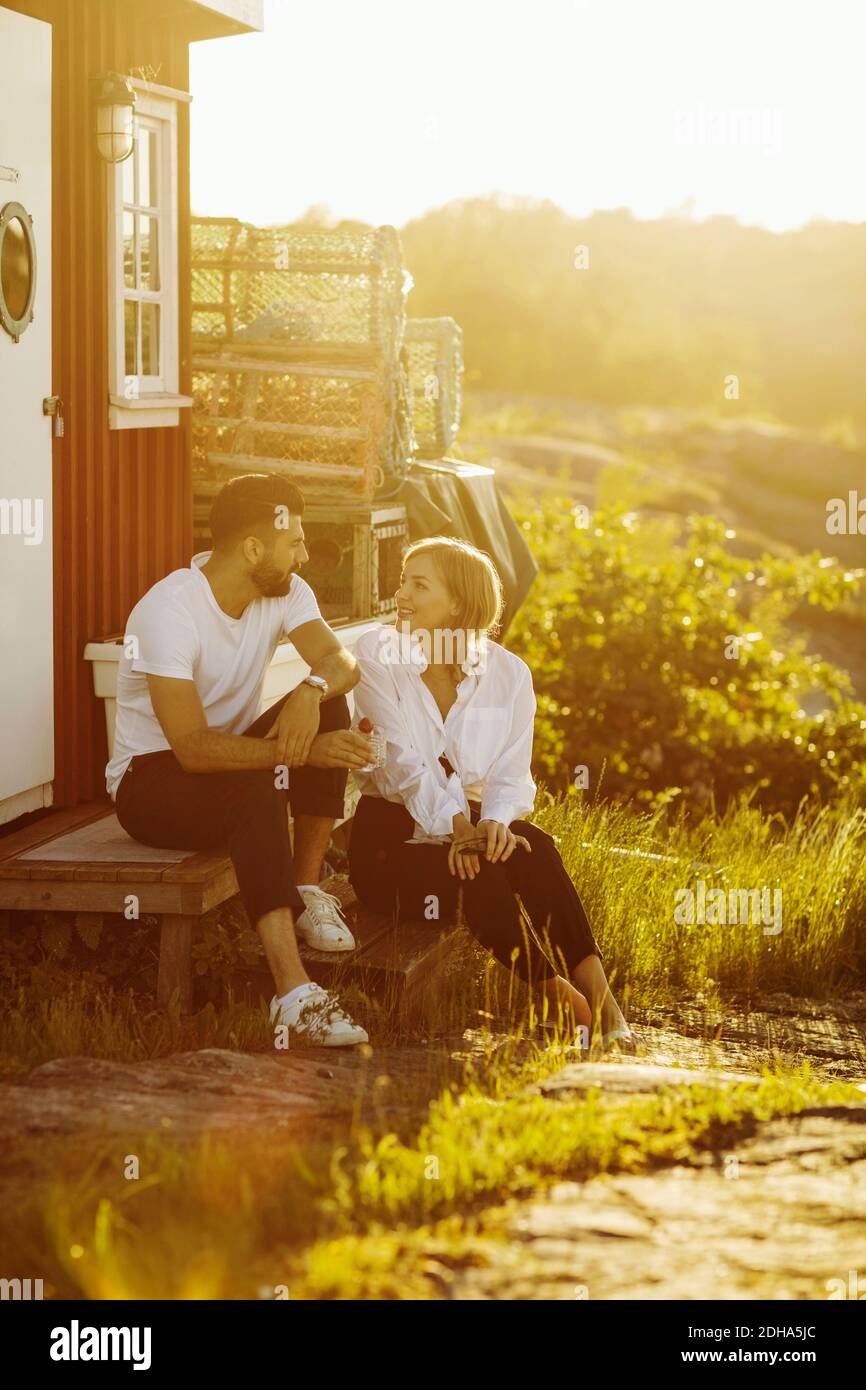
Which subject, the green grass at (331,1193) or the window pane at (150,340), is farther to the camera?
the window pane at (150,340)

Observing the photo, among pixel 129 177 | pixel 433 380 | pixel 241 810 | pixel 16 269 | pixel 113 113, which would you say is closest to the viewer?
pixel 241 810

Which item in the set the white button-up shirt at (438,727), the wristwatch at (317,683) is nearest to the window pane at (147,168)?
the white button-up shirt at (438,727)

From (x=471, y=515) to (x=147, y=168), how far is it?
3107 mm

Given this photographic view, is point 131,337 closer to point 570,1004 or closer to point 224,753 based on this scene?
point 224,753

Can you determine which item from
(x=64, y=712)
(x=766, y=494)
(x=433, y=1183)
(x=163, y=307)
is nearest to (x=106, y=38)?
(x=163, y=307)

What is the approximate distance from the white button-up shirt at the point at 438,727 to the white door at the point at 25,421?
1.28 metres

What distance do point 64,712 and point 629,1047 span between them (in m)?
2.62

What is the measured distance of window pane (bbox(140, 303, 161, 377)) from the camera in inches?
300

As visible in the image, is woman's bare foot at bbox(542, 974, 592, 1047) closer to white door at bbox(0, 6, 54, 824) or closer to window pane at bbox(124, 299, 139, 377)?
white door at bbox(0, 6, 54, 824)

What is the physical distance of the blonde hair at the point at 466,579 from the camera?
5836 mm

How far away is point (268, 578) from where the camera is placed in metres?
5.66

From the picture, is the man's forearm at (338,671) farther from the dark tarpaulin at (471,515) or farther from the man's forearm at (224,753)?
the dark tarpaulin at (471,515)

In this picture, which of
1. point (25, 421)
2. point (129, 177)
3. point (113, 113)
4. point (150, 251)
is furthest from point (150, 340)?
point (25, 421)
